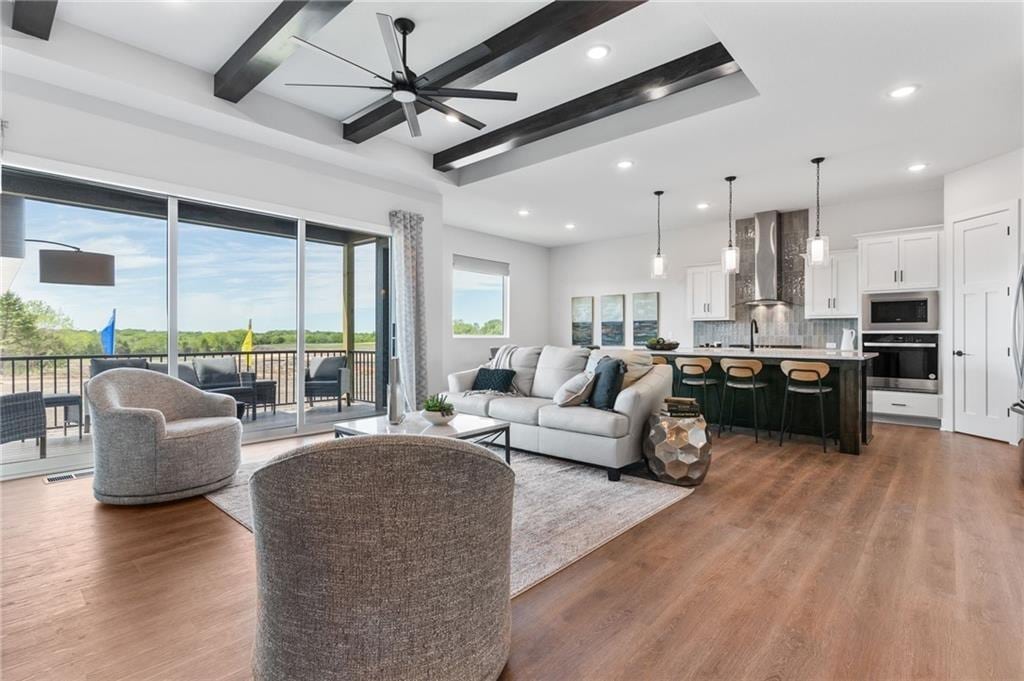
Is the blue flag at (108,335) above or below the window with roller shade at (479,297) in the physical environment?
below

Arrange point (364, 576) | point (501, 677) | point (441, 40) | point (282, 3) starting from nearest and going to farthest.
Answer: point (364, 576)
point (501, 677)
point (282, 3)
point (441, 40)

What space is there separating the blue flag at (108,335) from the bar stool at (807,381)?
19.7 feet

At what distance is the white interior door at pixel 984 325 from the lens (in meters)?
4.69

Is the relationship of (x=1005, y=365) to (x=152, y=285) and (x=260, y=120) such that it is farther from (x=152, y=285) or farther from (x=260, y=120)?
(x=152, y=285)

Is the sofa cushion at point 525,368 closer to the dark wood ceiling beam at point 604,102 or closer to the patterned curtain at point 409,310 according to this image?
the patterned curtain at point 409,310

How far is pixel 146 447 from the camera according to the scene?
3.00 m

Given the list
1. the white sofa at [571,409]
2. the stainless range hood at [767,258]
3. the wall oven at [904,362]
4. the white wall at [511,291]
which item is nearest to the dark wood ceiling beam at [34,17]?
the white sofa at [571,409]

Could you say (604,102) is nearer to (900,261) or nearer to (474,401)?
(474,401)

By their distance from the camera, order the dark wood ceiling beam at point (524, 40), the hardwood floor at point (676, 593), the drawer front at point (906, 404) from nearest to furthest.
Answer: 1. the hardwood floor at point (676, 593)
2. the dark wood ceiling beam at point (524, 40)
3. the drawer front at point (906, 404)

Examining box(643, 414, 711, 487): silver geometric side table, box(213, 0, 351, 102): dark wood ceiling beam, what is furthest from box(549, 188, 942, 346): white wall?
box(213, 0, 351, 102): dark wood ceiling beam

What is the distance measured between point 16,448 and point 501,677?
4.25m

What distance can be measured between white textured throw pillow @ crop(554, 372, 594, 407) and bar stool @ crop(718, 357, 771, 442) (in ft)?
5.94

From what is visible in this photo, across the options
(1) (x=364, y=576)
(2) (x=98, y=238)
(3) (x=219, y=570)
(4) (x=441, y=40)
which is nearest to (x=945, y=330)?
(4) (x=441, y=40)

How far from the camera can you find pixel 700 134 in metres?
4.21
